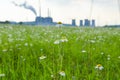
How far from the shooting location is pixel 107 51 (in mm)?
5688

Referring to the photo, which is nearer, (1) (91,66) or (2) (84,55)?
(1) (91,66)

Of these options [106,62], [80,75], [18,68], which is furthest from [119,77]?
[18,68]

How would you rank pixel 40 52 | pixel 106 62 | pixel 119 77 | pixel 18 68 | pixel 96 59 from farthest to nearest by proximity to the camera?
pixel 40 52, pixel 96 59, pixel 106 62, pixel 18 68, pixel 119 77

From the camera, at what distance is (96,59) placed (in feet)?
16.5

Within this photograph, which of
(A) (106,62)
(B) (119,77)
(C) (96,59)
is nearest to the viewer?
(B) (119,77)

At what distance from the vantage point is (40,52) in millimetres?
5441

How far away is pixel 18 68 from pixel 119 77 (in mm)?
1602

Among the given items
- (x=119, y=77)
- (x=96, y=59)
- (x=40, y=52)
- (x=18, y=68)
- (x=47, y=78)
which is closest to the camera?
(x=47, y=78)

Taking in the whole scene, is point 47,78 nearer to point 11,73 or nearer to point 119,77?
point 11,73

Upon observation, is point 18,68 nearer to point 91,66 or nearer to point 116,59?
point 91,66

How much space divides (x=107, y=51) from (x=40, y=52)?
1.48 m

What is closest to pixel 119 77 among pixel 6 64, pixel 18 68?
pixel 18 68

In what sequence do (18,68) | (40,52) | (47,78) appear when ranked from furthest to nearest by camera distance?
1. (40,52)
2. (18,68)
3. (47,78)

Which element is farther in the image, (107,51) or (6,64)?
(107,51)
